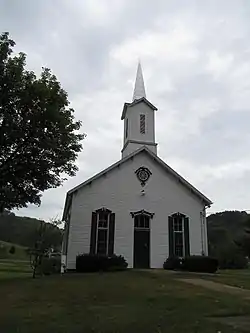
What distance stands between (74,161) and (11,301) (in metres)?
10.1

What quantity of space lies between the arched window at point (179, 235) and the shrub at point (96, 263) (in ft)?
12.0

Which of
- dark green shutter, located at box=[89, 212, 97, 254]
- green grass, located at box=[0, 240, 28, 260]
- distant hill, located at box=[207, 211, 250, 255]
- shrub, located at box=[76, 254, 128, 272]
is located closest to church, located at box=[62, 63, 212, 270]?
dark green shutter, located at box=[89, 212, 97, 254]

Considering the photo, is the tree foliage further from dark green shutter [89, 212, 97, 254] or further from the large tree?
the large tree

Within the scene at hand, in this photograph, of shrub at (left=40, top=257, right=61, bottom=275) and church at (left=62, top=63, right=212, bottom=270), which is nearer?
church at (left=62, top=63, right=212, bottom=270)

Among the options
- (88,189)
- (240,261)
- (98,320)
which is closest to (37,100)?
(88,189)

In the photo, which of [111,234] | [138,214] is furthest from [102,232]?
[138,214]

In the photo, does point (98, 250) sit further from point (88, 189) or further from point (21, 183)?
point (21, 183)

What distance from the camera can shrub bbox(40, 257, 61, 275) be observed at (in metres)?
26.1

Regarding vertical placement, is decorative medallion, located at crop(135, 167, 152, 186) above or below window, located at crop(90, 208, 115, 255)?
above

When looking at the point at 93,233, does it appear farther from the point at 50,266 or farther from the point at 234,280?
the point at 234,280

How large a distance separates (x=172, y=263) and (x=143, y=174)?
5677 millimetres

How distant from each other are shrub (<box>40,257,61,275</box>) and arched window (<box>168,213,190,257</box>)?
24.3ft

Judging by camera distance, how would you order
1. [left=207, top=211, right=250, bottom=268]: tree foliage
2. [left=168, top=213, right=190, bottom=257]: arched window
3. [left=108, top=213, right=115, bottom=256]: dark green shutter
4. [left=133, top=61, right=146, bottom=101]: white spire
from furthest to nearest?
[left=207, top=211, right=250, bottom=268]: tree foliage
[left=133, top=61, right=146, bottom=101]: white spire
[left=168, top=213, right=190, bottom=257]: arched window
[left=108, top=213, right=115, bottom=256]: dark green shutter

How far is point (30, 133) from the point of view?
788 inches
